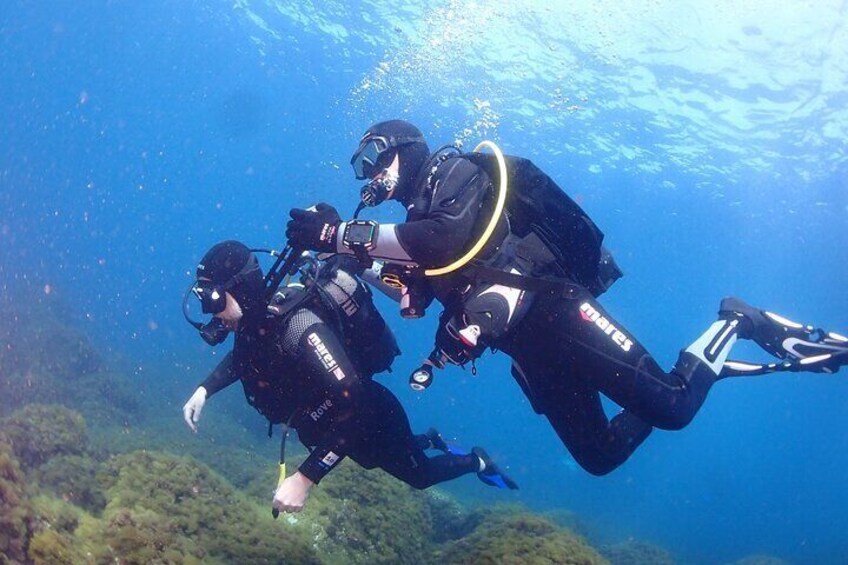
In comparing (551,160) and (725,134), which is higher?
(551,160)

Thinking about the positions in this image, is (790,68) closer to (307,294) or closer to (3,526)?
(307,294)

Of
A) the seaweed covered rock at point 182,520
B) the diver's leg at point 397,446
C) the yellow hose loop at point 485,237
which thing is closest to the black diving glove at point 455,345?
the yellow hose loop at point 485,237

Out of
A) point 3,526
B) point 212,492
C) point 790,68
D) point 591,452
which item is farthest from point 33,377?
point 790,68

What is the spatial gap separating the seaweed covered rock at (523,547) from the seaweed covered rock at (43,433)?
5.66 metres

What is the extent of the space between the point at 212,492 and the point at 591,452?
4672mm

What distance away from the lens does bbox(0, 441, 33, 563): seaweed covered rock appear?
404 centimetres

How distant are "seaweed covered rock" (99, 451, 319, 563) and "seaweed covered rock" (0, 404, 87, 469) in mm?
1381

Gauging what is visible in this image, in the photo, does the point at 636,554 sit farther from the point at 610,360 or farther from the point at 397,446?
the point at 610,360

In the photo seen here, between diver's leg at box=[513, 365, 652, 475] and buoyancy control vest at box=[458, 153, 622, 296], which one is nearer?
buoyancy control vest at box=[458, 153, 622, 296]

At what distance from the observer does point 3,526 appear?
4.10 metres

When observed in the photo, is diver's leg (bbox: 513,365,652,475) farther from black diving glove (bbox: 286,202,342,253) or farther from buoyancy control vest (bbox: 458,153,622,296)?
black diving glove (bbox: 286,202,342,253)

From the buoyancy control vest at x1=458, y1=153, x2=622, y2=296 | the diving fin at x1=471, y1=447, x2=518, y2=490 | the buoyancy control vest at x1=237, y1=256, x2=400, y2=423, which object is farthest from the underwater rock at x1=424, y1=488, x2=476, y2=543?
the buoyancy control vest at x1=458, y1=153, x2=622, y2=296

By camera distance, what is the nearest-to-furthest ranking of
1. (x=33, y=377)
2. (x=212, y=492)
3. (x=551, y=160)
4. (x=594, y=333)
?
1. (x=594, y=333)
2. (x=212, y=492)
3. (x=33, y=377)
4. (x=551, y=160)

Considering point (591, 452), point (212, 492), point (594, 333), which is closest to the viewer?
point (594, 333)
